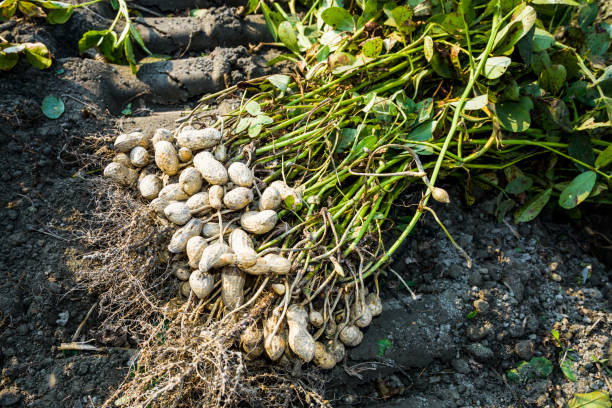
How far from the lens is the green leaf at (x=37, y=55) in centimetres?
142

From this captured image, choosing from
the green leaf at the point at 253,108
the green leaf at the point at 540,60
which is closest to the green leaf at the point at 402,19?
the green leaf at the point at 540,60

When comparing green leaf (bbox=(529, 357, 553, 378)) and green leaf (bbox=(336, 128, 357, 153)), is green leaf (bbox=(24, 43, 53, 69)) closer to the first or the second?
green leaf (bbox=(336, 128, 357, 153))

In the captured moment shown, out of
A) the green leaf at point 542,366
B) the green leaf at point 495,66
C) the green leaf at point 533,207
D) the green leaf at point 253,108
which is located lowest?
the green leaf at point 542,366

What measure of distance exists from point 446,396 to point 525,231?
680 mm

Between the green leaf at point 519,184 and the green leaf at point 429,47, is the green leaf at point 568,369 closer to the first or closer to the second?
the green leaf at point 519,184

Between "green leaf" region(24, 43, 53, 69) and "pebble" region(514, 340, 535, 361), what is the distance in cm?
183

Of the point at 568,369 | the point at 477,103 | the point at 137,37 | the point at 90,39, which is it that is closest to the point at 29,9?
the point at 90,39

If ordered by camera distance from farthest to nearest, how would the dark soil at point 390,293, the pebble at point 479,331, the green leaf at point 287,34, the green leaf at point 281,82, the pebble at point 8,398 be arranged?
the green leaf at point 287,34, the green leaf at point 281,82, the pebble at point 479,331, the dark soil at point 390,293, the pebble at point 8,398

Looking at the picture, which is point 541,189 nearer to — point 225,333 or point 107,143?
point 225,333

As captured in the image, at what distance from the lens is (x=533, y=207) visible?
1.42 m

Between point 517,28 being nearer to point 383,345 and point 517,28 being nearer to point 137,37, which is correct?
point 383,345

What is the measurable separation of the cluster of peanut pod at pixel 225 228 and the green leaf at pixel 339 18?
0.56 metres

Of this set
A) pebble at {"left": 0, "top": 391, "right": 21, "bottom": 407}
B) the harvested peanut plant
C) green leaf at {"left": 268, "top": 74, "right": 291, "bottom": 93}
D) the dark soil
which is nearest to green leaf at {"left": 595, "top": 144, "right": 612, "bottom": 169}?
the harvested peanut plant

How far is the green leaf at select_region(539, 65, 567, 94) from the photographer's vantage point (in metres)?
1.24
